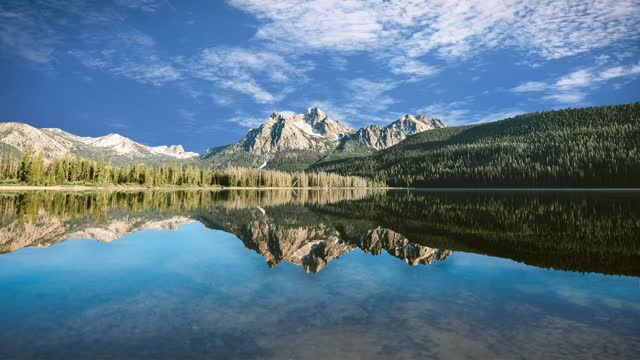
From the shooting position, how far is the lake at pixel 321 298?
8.37m

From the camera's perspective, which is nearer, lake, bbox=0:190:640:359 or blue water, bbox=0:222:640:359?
blue water, bbox=0:222:640:359

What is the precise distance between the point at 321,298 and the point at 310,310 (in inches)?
51.8

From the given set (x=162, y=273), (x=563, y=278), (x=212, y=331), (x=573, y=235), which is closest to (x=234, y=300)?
(x=212, y=331)

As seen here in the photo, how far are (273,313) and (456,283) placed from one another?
7480 millimetres

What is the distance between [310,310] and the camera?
1095cm

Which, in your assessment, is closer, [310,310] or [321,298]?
[310,310]

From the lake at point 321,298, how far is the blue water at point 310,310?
0.05 m

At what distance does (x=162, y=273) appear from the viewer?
15.9 meters

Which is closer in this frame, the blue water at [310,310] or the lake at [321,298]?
the blue water at [310,310]

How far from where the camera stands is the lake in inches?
329

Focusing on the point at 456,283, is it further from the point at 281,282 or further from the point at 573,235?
the point at 573,235

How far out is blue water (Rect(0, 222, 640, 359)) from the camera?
8250mm

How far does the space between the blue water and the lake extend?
0.05 metres

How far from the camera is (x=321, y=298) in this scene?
12.2 metres
